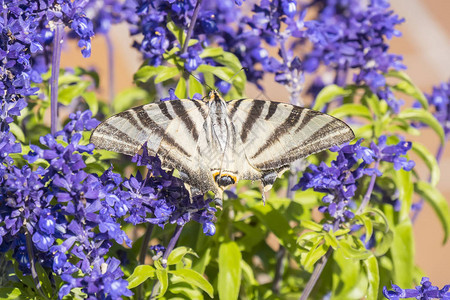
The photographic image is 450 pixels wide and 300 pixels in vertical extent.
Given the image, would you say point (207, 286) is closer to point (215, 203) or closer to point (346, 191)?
point (215, 203)

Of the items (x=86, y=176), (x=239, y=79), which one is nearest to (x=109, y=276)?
(x=86, y=176)

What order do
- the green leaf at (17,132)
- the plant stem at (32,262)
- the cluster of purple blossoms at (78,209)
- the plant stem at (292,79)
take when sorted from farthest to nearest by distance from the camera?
the plant stem at (292,79) < the green leaf at (17,132) < the plant stem at (32,262) < the cluster of purple blossoms at (78,209)

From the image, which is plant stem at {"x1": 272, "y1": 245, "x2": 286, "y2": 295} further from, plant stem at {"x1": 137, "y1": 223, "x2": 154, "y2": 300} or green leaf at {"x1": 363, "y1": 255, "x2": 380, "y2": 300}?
plant stem at {"x1": 137, "y1": 223, "x2": 154, "y2": 300}

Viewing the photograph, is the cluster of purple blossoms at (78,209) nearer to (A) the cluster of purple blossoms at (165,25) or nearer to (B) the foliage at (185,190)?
(B) the foliage at (185,190)

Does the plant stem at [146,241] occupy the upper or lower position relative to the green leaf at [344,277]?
upper

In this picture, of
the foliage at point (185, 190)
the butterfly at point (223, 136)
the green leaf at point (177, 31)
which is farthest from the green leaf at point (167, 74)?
the butterfly at point (223, 136)
